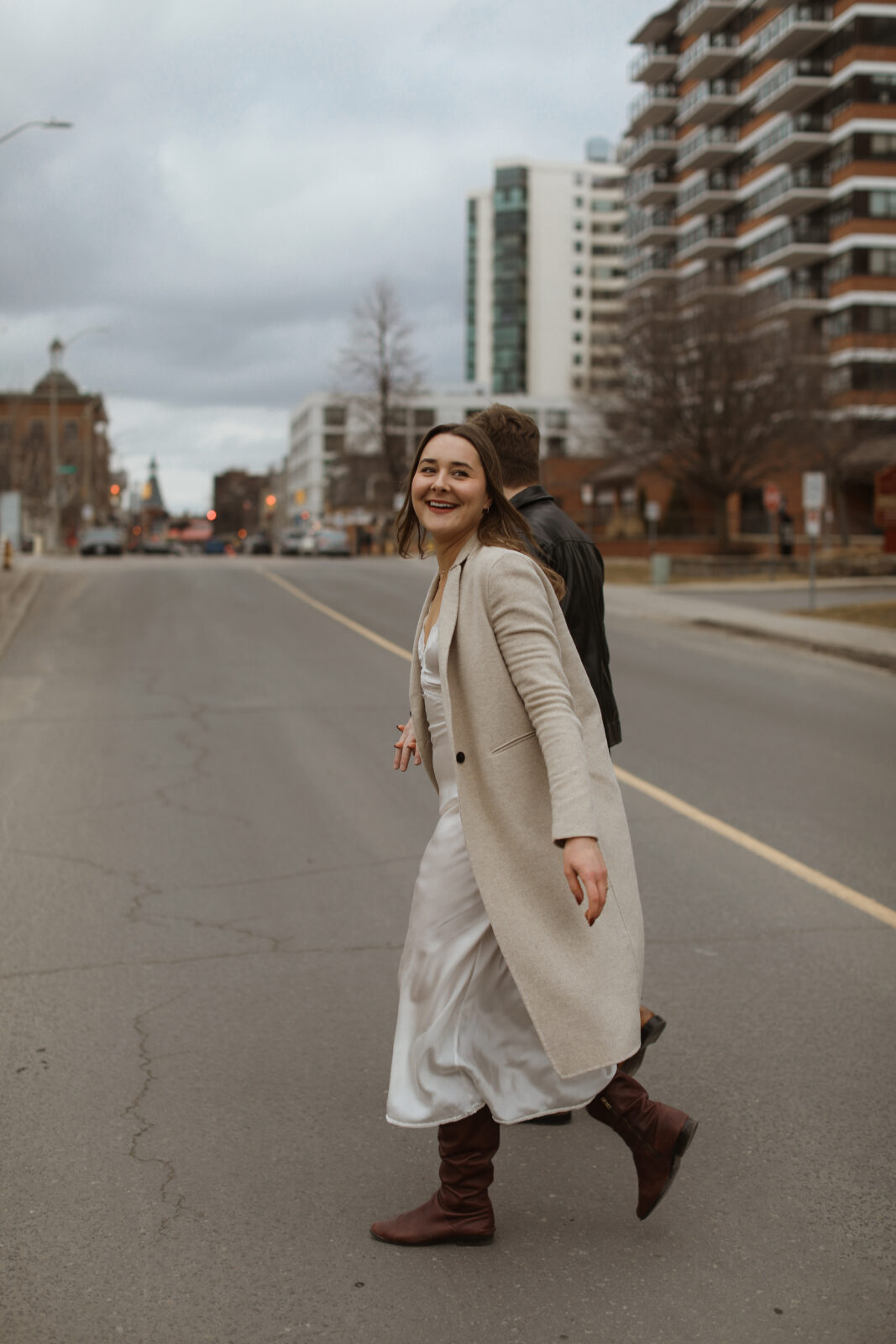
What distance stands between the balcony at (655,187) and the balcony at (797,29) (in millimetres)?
15169

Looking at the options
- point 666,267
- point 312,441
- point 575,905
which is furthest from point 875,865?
point 312,441

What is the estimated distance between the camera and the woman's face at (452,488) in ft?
10.3

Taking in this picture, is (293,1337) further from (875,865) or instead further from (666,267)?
(666,267)

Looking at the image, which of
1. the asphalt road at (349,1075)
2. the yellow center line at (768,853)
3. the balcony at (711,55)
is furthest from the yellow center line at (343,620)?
the balcony at (711,55)

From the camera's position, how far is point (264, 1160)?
3621 millimetres

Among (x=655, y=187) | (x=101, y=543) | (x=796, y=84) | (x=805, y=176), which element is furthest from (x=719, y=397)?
(x=655, y=187)

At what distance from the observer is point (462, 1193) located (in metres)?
3.14

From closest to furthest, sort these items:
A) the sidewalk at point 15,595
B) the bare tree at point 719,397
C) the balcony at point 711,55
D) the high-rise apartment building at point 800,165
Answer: the sidewalk at point 15,595 < the bare tree at point 719,397 < the high-rise apartment building at point 800,165 < the balcony at point 711,55

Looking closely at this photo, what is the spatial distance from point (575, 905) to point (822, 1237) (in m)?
1.03

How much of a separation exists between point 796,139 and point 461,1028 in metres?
72.0

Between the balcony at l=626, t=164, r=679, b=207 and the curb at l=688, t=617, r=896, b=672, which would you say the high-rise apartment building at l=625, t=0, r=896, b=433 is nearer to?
the balcony at l=626, t=164, r=679, b=207

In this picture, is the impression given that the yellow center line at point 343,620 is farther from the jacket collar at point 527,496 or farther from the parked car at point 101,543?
the parked car at point 101,543

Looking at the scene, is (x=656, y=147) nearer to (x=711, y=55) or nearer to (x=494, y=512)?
(x=711, y=55)

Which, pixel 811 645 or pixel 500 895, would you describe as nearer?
pixel 500 895
